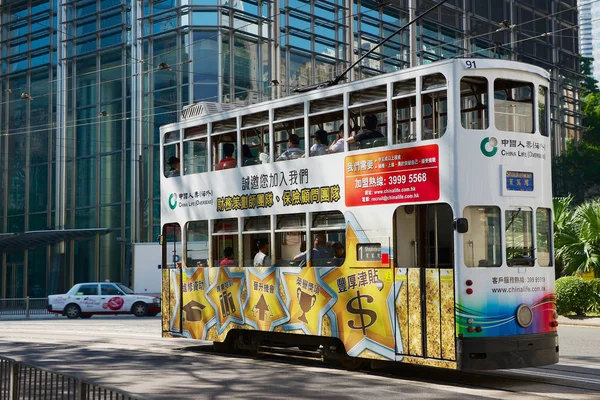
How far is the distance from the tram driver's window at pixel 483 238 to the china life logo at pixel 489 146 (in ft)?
2.32

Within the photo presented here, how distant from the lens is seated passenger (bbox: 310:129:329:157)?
1382cm

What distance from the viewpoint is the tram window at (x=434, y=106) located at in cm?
1194

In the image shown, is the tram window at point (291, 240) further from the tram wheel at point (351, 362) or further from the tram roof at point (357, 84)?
the tram roof at point (357, 84)

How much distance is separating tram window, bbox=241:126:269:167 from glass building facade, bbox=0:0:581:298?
22.6 m

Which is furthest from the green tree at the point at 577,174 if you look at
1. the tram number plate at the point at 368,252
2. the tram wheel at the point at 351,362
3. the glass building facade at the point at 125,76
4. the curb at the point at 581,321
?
the tram number plate at the point at 368,252

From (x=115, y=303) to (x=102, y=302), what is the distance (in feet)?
1.65

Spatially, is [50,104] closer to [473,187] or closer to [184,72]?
[184,72]

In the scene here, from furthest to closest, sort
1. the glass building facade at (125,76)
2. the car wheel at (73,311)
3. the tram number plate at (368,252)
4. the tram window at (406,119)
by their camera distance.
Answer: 1. the glass building facade at (125,76)
2. the car wheel at (73,311)
3. the tram number plate at (368,252)
4. the tram window at (406,119)

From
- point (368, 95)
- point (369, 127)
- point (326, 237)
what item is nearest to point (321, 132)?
point (369, 127)

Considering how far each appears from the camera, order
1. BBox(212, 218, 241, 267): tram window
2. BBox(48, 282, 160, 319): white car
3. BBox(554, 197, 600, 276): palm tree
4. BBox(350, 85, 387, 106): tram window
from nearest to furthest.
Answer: BBox(350, 85, 387, 106): tram window < BBox(212, 218, 241, 267): tram window < BBox(554, 197, 600, 276): palm tree < BBox(48, 282, 160, 319): white car

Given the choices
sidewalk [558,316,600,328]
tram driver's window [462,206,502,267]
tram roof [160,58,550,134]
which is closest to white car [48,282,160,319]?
sidewalk [558,316,600,328]

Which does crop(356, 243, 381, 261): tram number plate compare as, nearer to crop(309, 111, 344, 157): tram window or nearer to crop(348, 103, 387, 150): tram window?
crop(348, 103, 387, 150): tram window

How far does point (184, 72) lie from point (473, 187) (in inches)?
1094

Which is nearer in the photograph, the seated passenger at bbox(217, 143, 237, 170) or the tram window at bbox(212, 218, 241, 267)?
the tram window at bbox(212, 218, 241, 267)
